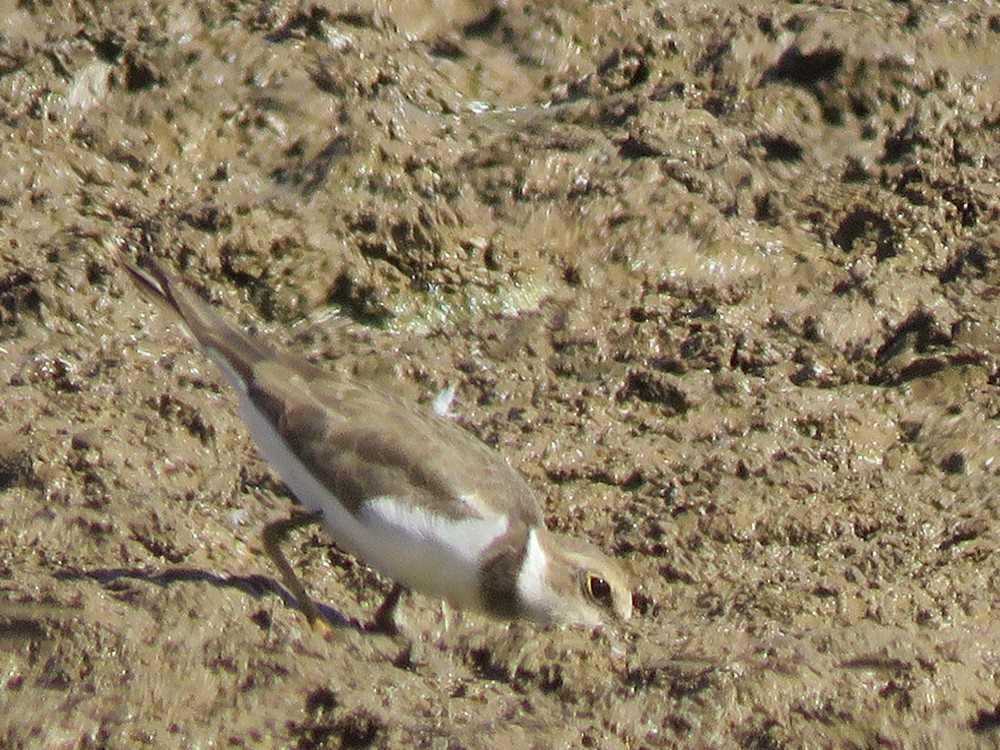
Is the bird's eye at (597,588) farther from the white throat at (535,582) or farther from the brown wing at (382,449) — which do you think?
the brown wing at (382,449)

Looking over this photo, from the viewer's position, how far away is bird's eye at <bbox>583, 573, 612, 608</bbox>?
5.86 metres

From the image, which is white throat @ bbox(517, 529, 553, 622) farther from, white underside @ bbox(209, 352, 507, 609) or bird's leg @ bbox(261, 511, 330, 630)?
bird's leg @ bbox(261, 511, 330, 630)

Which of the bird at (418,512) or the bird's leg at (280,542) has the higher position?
the bird at (418,512)

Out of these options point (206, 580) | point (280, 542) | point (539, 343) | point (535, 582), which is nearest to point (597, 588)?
point (535, 582)

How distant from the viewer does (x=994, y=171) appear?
8.50m

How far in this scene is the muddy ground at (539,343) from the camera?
17.1ft

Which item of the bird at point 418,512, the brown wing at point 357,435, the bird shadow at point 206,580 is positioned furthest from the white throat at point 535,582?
the bird shadow at point 206,580

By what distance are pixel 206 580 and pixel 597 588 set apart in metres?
1.40

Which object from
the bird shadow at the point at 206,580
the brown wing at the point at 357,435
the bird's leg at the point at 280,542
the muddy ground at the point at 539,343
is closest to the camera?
the muddy ground at the point at 539,343

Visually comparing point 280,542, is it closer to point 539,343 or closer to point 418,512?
point 418,512

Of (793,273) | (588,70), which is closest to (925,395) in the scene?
(793,273)

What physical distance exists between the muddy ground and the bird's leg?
0.25 feet

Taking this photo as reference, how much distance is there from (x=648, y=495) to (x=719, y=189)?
211 cm

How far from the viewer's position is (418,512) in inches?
233
